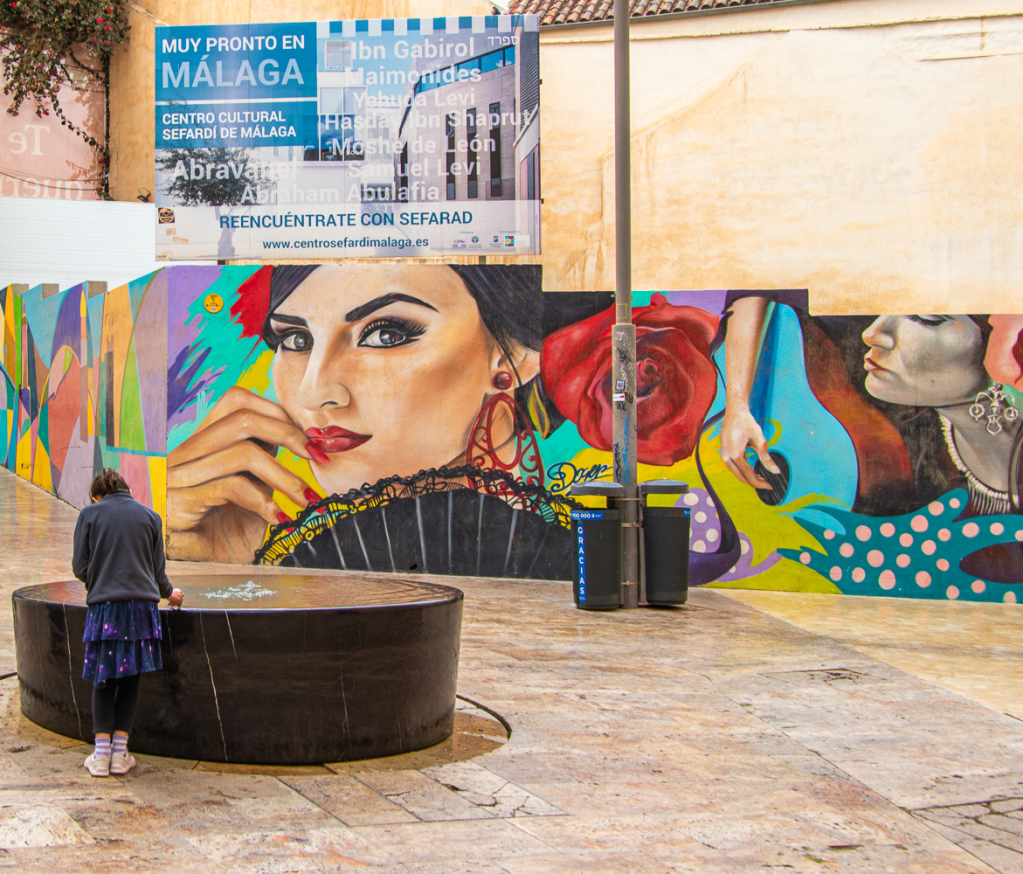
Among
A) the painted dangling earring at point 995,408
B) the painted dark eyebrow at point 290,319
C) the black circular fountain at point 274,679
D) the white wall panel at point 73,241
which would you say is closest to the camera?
the black circular fountain at point 274,679

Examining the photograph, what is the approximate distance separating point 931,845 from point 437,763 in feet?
7.97

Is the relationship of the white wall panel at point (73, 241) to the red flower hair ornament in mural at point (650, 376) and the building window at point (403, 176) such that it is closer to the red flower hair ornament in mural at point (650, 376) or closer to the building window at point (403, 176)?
the building window at point (403, 176)

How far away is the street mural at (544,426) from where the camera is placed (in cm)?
1200

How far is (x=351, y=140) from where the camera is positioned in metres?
13.6

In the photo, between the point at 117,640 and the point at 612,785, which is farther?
the point at 612,785

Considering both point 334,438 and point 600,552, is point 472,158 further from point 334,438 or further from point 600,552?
point 600,552

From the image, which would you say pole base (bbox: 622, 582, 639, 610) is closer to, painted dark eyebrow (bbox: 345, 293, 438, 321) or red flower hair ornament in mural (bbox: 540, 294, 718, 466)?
red flower hair ornament in mural (bbox: 540, 294, 718, 466)

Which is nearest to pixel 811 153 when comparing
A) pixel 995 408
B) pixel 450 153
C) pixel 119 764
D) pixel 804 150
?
pixel 804 150

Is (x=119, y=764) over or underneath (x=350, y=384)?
underneath

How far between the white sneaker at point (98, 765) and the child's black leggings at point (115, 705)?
118mm

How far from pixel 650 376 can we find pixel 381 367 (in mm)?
3267

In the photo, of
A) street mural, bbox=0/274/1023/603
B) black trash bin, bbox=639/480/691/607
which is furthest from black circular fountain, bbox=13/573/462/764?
street mural, bbox=0/274/1023/603

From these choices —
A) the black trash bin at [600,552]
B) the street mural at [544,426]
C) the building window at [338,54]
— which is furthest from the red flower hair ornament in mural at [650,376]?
the building window at [338,54]

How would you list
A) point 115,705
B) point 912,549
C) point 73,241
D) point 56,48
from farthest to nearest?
1. point 56,48
2. point 73,241
3. point 912,549
4. point 115,705
